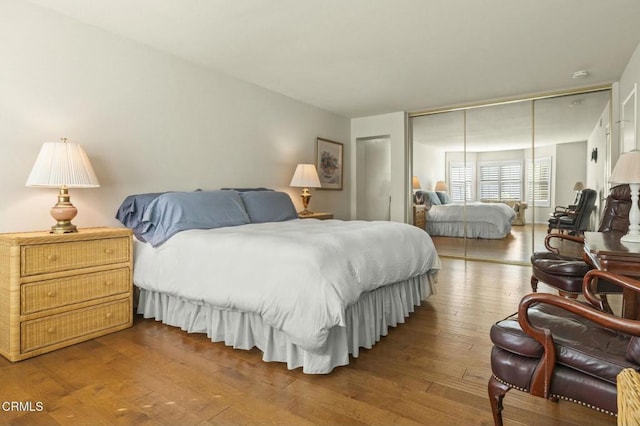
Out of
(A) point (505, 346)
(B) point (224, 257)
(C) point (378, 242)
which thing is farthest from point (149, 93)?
(A) point (505, 346)

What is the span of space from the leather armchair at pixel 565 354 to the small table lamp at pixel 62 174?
269cm

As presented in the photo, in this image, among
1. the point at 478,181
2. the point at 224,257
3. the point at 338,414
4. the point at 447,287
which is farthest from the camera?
the point at 478,181

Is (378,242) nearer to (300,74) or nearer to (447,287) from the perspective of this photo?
(447,287)

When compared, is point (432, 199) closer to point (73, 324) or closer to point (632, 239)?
point (632, 239)

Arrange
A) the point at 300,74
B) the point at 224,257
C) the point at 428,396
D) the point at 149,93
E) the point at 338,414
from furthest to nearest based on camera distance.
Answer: the point at 300,74, the point at 149,93, the point at 224,257, the point at 428,396, the point at 338,414

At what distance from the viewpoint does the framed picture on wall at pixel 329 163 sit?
5.66 meters

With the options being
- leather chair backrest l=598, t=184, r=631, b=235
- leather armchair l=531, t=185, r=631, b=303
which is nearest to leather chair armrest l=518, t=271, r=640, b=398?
leather armchair l=531, t=185, r=631, b=303

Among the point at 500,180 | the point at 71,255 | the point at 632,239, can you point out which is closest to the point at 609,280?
the point at 632,239

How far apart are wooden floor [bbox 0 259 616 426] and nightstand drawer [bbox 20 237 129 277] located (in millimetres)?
540

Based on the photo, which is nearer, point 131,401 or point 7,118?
point 131,401

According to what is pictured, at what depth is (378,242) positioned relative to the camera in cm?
254

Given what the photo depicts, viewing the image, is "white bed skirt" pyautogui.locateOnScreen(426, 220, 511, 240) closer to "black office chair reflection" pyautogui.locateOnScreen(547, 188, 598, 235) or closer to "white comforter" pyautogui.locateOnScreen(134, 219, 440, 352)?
"black office chair reflection" pyautogui.locateOnScreen(547, 188, 598, 235)

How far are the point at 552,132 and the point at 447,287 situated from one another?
2.80 metres

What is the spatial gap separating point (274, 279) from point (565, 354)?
1.38m
